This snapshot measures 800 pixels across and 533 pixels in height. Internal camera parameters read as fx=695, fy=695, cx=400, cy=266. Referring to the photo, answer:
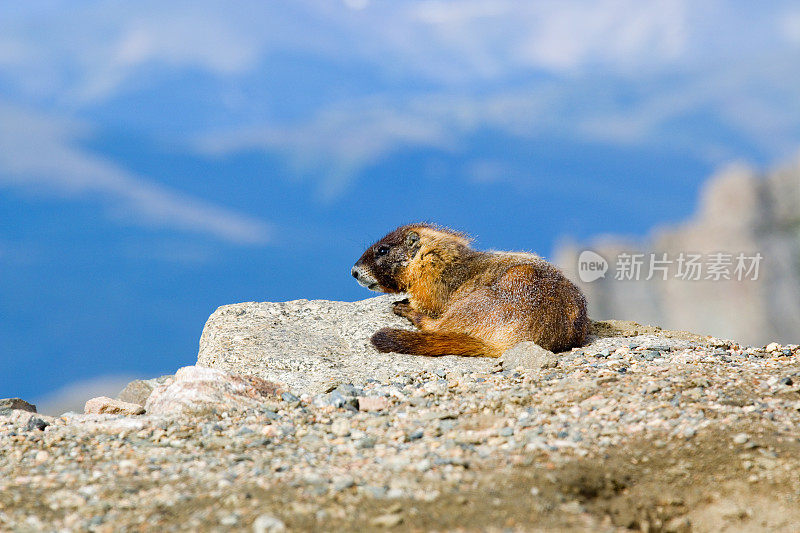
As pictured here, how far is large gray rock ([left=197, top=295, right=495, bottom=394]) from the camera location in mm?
6207

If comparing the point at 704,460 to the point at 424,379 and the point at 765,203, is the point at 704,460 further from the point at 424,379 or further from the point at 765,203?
the point at 765,203

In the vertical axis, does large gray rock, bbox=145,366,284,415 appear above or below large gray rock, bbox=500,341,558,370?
below

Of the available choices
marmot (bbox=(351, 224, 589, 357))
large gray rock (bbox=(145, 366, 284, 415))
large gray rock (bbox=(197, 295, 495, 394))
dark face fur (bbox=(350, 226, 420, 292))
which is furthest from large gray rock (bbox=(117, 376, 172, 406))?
dark face fur (bbox=(350, 226, 420, 292))

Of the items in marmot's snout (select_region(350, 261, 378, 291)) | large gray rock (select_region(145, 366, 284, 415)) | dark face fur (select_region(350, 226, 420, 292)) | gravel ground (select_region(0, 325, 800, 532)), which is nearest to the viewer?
gravel ground (select_region(0, 325, 800, 532))

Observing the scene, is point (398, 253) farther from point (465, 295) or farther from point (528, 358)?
point (528, 358)

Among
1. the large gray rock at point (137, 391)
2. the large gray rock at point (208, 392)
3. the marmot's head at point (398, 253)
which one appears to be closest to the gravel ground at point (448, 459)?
the large gray rock at point (208, 392)

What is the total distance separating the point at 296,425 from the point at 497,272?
10.6 ft

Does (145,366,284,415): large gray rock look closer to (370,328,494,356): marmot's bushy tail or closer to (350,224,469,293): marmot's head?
(370,328,494,356): marmot's bushy tail

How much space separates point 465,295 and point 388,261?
A: 1257mm

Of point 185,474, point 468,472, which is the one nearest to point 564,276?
point 468,472

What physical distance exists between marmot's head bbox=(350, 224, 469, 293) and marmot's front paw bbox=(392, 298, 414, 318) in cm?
15

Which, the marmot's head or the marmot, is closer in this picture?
the marmot

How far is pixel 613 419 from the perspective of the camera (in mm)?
4277

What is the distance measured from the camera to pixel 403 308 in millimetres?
7953
